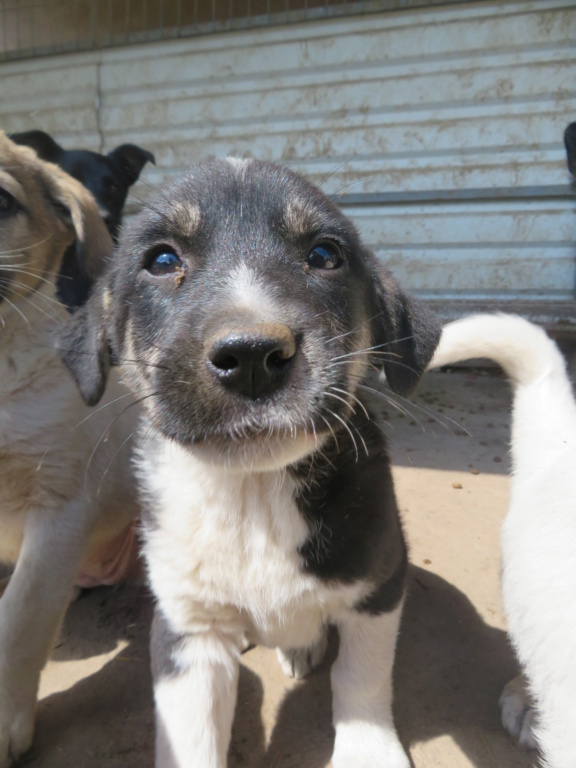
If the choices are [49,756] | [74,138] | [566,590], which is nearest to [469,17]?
[74,138]

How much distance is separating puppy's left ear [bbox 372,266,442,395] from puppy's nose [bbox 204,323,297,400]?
1.87ft

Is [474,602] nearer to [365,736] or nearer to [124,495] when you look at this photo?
[365,736]

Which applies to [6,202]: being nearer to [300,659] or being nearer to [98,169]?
[300,659]

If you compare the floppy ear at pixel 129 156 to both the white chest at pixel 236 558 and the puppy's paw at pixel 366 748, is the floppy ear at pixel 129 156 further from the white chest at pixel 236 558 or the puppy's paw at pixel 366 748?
the puppy's paw at pixel 366 748

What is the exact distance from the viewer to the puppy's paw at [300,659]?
2.16 meters

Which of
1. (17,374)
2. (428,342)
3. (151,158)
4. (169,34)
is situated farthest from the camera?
(169,34)

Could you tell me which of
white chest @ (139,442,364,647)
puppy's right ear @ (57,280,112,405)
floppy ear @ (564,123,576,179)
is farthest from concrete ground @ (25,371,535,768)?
floppy ear @ (564,123,576,179)

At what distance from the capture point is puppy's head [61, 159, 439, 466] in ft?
4.38

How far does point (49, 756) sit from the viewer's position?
1.90 metres

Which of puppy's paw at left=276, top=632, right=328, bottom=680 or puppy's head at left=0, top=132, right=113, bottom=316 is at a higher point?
puppy's head at left=0, top=132, right=113, bottom=316

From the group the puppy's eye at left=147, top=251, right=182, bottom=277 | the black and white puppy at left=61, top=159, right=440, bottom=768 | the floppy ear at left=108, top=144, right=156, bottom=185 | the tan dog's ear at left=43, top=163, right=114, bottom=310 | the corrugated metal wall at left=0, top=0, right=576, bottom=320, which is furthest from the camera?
the corrugated metal wall at left=0, top=0, right=576, bottom=320

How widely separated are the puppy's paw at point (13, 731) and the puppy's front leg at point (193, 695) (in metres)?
0.45

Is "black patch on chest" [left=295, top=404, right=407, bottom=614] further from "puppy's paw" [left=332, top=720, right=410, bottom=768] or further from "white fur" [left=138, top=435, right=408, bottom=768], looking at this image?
"puppy's paw" [left=332, top=720, right=410, bottom=768]

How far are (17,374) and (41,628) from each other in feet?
2.87
